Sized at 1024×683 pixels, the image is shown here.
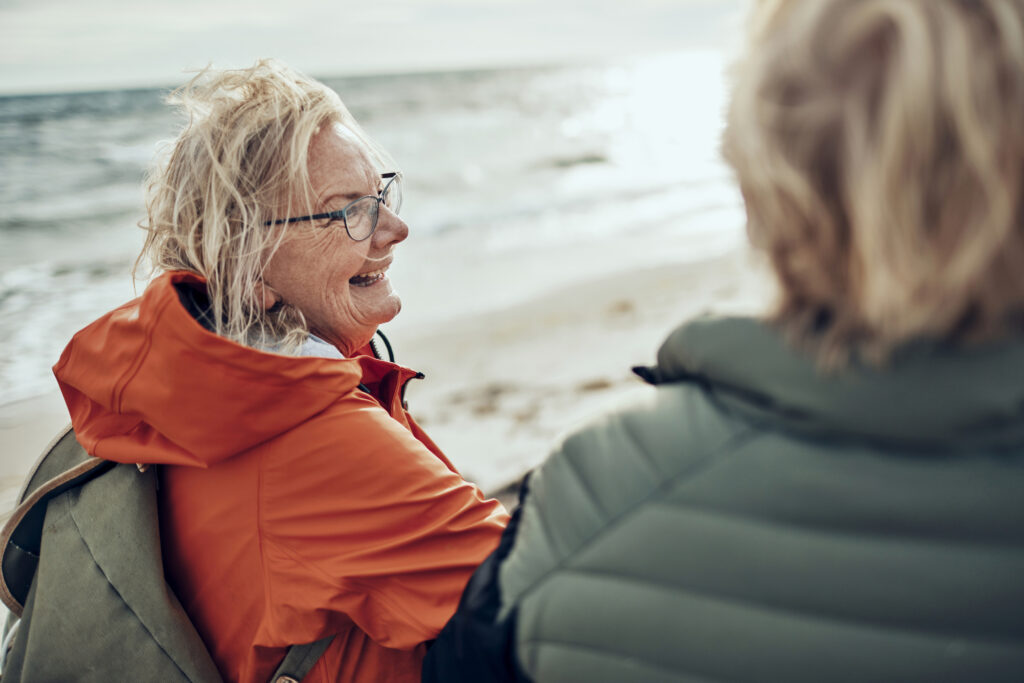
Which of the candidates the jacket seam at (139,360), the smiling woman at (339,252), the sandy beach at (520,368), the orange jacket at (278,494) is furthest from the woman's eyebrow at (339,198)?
the sandy beach at (520,368)

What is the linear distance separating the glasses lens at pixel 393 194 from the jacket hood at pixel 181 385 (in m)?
0.73

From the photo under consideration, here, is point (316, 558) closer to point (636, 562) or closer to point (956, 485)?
point (636, 562)

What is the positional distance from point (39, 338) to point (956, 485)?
7.30m

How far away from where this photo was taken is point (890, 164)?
772 mm

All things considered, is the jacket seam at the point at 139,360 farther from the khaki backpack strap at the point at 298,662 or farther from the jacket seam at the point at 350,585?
the khaki backpack strap at the point at 298,662

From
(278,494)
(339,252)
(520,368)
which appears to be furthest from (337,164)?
(520,368)

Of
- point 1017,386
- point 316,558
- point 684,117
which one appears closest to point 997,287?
point 1017,386

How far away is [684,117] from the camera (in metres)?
33.4

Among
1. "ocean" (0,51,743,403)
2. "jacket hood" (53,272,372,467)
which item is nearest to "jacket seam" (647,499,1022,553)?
"ocean" (0,51,743,403)

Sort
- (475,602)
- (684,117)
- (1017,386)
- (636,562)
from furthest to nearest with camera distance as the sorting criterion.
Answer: (684,117), (475,602), (636,562), (1017,386)

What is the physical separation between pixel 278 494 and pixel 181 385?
27 centimetres

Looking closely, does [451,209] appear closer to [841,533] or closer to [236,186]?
[236,186]

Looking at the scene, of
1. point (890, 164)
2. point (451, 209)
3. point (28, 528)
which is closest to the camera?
point (890, 164)

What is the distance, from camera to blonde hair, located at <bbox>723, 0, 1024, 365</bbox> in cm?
75
